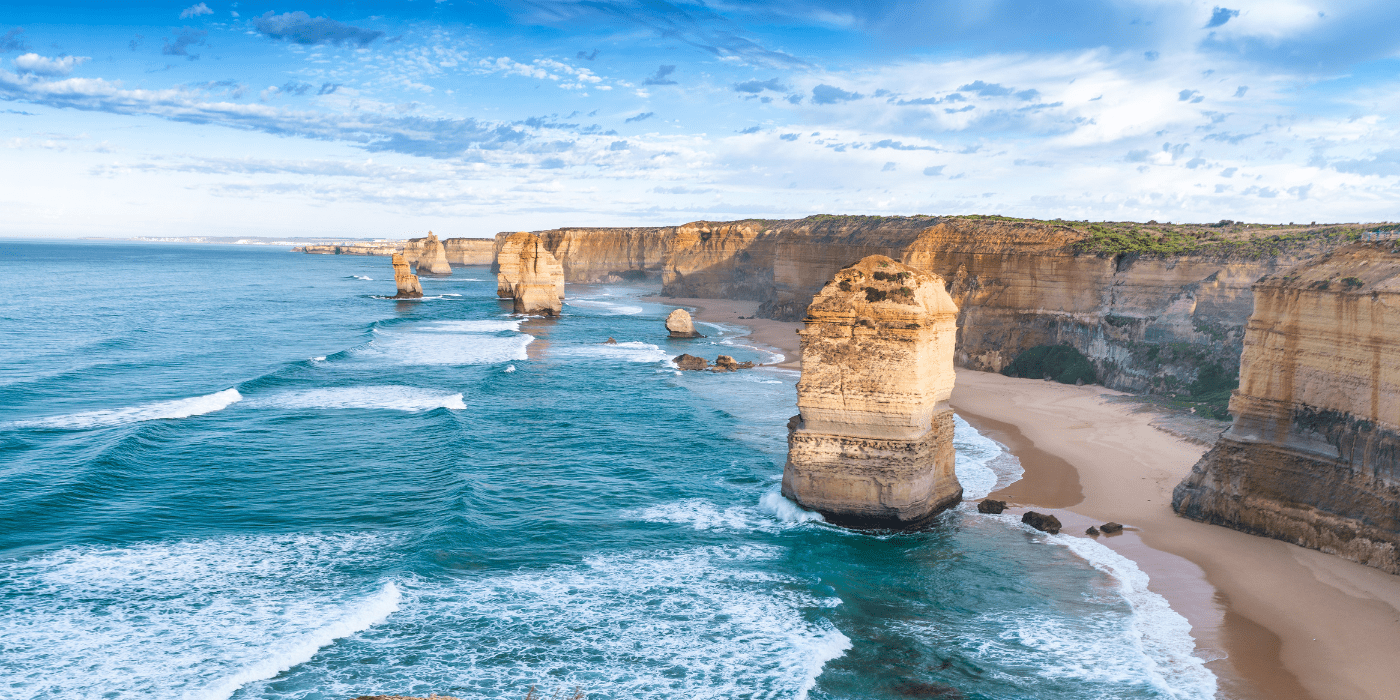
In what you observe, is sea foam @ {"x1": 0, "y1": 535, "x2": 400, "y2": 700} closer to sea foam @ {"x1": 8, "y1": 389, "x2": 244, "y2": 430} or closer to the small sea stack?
sea foam @ {"x1": 8, "y1": 389, "x2": 244, "y2": 430}

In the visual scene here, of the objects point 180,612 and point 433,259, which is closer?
point 180,612

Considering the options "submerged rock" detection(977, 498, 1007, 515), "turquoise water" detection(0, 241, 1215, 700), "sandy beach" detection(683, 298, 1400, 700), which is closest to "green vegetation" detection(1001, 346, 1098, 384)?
"sandy beach" detection(683, 298, 1400, 700)

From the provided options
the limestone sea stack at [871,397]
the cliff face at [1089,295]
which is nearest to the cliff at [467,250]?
the cliff face at [1089,295]

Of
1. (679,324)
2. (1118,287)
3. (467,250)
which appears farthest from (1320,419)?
(467,250)

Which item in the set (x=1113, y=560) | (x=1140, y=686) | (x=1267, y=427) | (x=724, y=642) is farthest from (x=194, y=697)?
(x=1267, y=427)

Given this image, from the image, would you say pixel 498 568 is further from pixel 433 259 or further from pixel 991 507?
pixel 433 259

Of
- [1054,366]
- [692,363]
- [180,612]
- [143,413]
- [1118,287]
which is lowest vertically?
[180,612]
